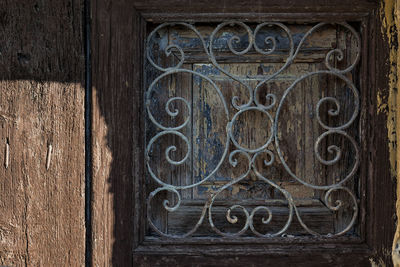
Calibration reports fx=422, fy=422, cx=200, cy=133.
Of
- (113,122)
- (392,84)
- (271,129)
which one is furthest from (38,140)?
(392,84)

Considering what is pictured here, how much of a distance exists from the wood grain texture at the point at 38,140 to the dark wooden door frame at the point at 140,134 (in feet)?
0.21

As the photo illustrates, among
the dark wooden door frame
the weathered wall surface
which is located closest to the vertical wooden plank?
the dark wooden door frame

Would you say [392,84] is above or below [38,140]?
above

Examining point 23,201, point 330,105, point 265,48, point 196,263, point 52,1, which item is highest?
point 52,1

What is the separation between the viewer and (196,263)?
1.17 meters

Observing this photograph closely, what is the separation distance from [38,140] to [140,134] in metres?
0.28

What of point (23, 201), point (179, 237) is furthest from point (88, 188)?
point (179, 237)

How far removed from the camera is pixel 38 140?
1147 mm

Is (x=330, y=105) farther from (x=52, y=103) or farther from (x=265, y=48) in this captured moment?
(x=52, y=103)

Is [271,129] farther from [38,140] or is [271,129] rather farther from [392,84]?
[38,140]

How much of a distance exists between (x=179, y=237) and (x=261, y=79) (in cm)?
51

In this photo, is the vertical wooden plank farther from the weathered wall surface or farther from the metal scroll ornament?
the weathered wall surface

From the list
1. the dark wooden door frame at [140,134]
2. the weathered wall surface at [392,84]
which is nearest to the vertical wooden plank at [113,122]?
the dark wooden door frame at [140,134]

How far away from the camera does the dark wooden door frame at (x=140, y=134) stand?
1154 mm
